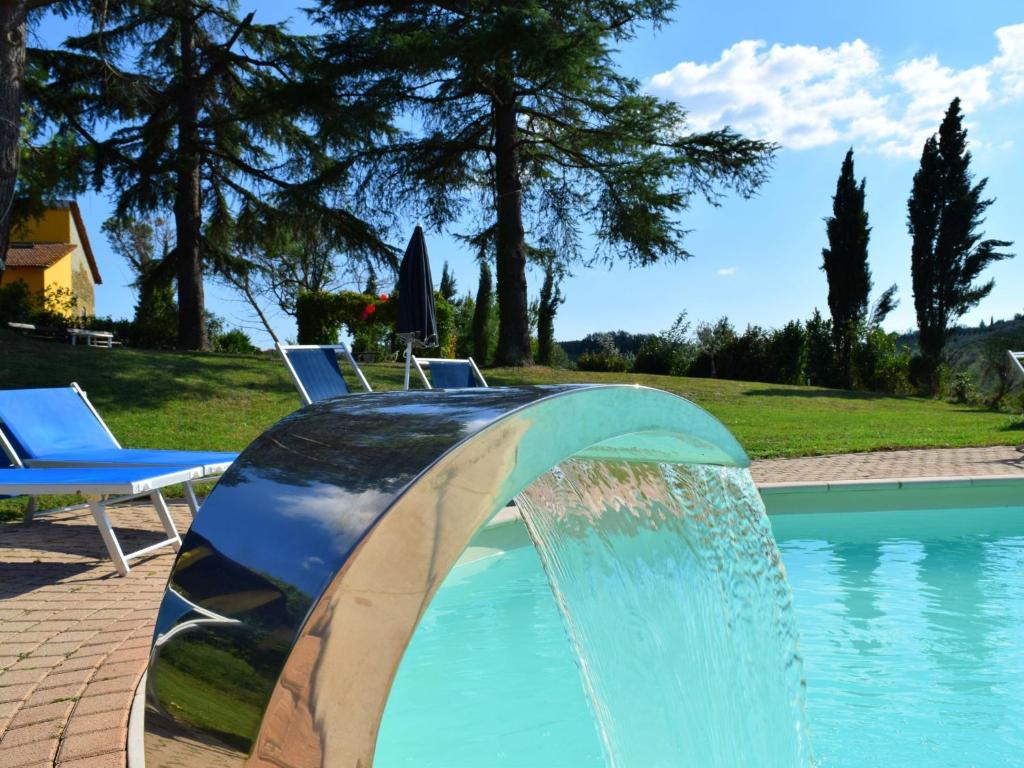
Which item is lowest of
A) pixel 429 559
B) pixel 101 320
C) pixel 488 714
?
pixel 488 714

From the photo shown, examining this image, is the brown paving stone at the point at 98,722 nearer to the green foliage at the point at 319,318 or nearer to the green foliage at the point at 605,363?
the green foliage at the point at 319,318

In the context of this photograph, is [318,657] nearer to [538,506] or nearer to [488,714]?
[538,506]

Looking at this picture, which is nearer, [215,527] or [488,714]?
[215,527]

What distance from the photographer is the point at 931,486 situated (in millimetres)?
7121

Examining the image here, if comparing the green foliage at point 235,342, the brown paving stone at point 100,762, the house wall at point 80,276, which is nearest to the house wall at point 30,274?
the house wall at point 80,276

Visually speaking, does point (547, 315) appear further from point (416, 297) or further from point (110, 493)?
point (110, 493)

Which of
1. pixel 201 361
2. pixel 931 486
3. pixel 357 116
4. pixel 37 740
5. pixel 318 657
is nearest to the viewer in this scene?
pixel 318 657

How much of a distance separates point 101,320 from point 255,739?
25001 millimetres

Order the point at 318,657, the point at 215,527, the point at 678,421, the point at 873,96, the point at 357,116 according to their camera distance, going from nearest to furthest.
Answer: the point at 318,657 → the point at 215,527 → the point at 678,421 → the point at 873,96 → the point at 357,116

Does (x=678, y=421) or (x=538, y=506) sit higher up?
(x=678, y=421)

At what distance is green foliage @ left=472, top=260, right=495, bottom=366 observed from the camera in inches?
1020

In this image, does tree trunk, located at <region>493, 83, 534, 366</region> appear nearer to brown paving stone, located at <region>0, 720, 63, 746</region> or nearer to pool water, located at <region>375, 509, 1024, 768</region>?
pool water, located at <region>375, 509, 1024, 768</region>

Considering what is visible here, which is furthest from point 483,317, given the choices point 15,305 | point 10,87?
point 10,87

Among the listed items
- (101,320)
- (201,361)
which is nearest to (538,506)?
(201,361)
